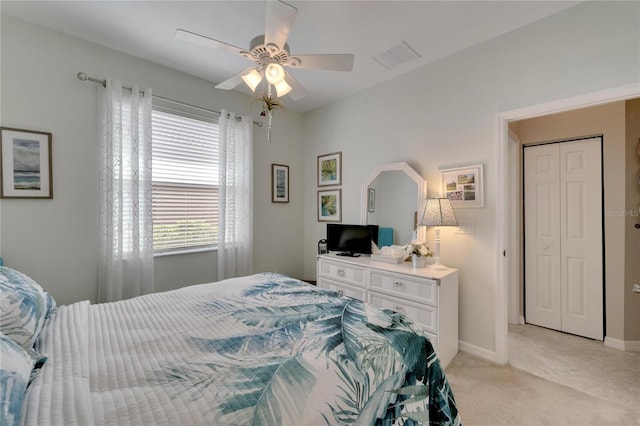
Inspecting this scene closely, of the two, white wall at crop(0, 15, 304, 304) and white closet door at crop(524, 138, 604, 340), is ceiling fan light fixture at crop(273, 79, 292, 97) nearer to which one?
white wall at crop(0, 15, 304, 304)

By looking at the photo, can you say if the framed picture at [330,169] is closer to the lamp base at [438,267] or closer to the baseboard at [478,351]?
the lamp base at [438,267]

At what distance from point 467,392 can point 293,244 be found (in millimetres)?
2656

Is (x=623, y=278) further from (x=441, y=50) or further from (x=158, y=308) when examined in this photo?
(x=158, y=308)

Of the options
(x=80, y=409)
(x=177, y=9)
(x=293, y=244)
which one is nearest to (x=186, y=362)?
(x=80, y=409)

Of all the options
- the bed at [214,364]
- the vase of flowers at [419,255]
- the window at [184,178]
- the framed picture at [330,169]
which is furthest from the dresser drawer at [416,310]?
the window at [184,178]

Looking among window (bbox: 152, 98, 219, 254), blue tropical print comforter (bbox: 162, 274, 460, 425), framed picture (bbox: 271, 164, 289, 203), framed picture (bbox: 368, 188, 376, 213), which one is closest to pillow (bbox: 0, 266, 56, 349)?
blue tropical print comforter (bbox: 162, 274, 460, 425)

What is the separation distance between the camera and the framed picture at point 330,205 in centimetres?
361

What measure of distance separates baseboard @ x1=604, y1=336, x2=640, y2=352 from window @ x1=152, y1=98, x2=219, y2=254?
414 centimetres

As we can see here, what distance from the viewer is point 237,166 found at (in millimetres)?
3268

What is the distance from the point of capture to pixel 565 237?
2842mm

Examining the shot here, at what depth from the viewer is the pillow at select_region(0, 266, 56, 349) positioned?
1.00 meters

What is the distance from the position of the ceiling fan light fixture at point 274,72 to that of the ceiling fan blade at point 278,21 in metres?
0.11

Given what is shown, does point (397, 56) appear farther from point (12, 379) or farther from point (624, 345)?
point (624, 345)

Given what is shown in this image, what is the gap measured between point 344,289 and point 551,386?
1.74 m
